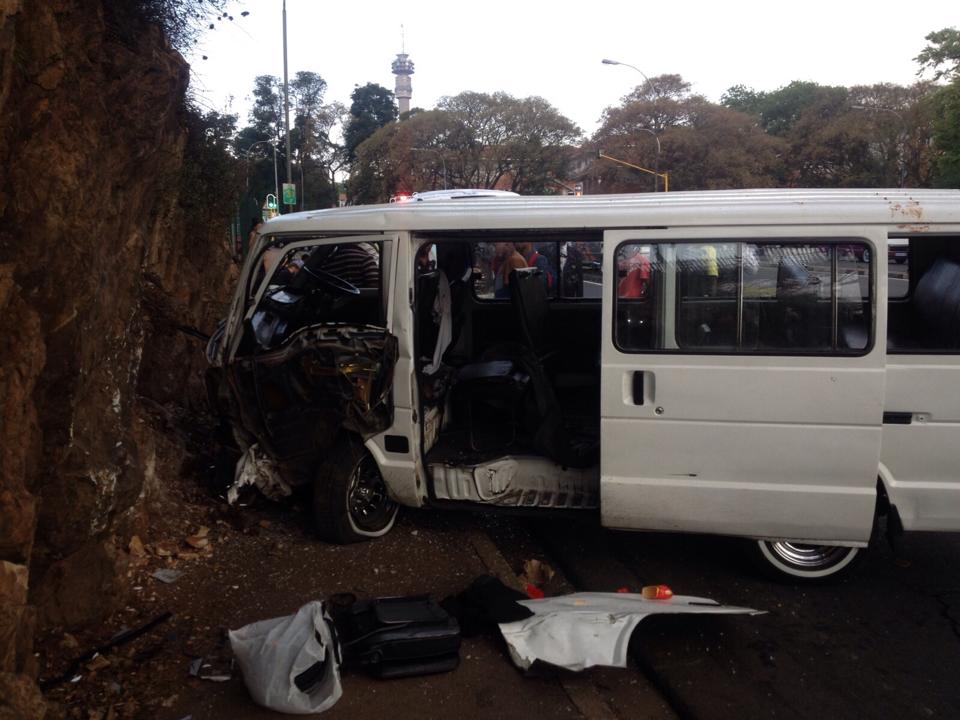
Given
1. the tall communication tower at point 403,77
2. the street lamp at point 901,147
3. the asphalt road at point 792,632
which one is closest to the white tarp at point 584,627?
the asphalt road at point 792,632

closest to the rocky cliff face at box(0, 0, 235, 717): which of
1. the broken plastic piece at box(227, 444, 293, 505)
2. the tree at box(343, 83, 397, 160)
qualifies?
the broken plastic piece at box(227, 444, 293, 505)

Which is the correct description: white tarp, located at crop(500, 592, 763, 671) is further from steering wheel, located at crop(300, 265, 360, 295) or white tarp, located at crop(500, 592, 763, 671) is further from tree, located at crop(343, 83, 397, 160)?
tree, located at crop(343, 83, 397, 160)

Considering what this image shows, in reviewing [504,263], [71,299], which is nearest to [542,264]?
[504,263]

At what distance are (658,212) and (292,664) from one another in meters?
2.94

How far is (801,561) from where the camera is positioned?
4824 mm

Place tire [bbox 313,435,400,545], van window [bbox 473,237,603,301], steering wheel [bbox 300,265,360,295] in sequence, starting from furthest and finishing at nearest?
van window [bbox 473,237,603,301]
steering wheel [bbox 300,265,360,295]
tire [bbox 313,435,400,545]

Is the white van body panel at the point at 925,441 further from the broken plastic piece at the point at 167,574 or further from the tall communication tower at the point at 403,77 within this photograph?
the tall communication tower at the point at 403,77

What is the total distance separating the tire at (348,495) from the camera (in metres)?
5.18

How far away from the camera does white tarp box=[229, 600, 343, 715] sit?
352 centimetres

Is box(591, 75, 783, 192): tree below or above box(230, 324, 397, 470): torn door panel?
above

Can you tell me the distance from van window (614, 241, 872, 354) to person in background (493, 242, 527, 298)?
222 centimetres

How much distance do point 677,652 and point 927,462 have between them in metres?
1.70

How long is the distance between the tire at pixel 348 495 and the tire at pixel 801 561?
7.90 ft

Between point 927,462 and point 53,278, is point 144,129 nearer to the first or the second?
point 53,278
